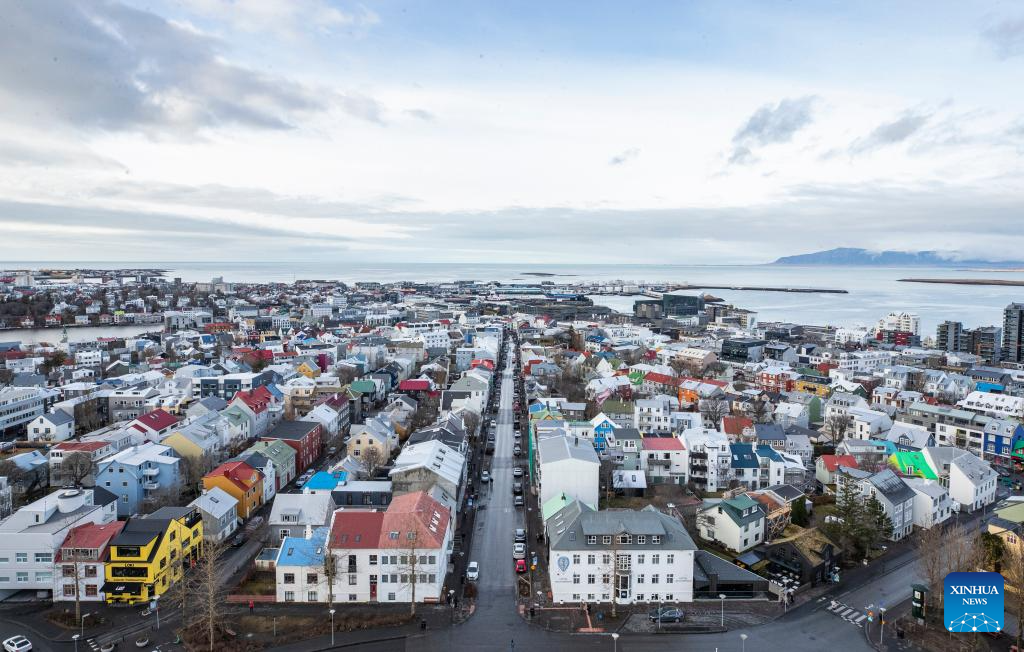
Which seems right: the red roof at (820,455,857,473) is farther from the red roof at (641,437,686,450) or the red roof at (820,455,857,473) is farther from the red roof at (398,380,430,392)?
the red roof at (398,380,430,392)

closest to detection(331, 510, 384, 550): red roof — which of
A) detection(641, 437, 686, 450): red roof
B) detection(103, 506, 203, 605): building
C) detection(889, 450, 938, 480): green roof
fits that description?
detection(103, 506, 203, 605): building

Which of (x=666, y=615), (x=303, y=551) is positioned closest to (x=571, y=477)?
(x=666, y=615)

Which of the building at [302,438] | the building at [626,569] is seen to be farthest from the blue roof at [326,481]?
the building at [626,569]

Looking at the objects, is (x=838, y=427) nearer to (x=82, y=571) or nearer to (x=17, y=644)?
(x=82, y=571)

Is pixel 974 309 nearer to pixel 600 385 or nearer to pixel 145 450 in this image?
pixel 600 385

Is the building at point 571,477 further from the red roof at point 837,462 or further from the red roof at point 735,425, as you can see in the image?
the red roof at point 735,425
